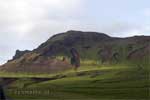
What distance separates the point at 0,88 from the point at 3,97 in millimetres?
735

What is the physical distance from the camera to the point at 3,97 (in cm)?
2988

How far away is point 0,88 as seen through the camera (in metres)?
29.6
